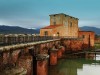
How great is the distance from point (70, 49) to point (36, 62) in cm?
3151

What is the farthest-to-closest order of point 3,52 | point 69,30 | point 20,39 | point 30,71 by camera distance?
point 69,30 → point 30,71 → point 20,39 → point 3,52

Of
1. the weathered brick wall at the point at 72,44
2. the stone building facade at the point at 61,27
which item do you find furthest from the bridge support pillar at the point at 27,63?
the stone building facade at the point at 61,27

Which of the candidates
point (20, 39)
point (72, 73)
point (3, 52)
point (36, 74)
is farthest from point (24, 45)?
point (72, 73)

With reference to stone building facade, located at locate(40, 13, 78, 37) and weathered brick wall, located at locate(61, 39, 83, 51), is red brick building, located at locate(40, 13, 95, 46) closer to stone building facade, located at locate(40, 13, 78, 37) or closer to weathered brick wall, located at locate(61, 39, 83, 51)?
stone building facade, located at locate(40, 13, 78, 37)

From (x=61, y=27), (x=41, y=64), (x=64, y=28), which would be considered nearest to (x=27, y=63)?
(x=41, y=64)

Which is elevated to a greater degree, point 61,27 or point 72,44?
point 61,27

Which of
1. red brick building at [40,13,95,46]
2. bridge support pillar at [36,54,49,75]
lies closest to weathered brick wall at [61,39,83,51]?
red brick building at [40,13,95,46]

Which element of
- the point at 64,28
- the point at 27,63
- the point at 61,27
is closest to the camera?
the point at 27,63

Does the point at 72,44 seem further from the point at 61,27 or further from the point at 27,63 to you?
the point at 27,63

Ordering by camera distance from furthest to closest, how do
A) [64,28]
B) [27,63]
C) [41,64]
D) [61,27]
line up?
[64,28] → [61,27] → [41,64] → [27,63]

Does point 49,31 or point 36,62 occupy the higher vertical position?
point 49,31

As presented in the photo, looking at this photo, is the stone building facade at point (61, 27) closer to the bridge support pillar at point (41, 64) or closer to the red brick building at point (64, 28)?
the red brick building at point (64, 28)

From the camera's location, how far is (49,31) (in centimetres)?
5353

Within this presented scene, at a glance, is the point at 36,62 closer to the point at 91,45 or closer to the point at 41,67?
the point at 41,67
